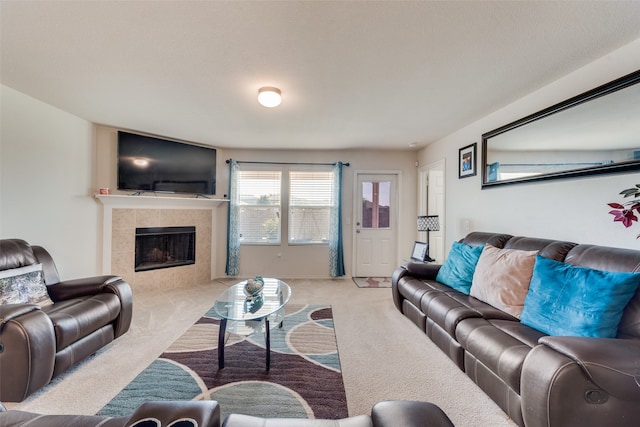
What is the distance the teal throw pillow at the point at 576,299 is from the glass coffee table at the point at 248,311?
1.83m

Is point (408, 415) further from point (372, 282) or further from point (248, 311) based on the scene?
point (372, 282)

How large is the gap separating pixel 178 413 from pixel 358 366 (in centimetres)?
148

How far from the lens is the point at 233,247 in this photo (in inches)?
175

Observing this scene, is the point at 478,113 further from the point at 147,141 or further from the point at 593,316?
the point at 147,141

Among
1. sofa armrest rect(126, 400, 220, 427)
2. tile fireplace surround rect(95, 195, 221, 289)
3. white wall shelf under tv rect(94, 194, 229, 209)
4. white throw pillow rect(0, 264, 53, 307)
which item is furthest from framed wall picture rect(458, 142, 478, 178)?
white throw pillow rect(0, 264, 53, 307)

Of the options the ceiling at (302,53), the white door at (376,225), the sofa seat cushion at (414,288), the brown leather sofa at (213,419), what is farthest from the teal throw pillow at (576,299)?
the white door at (376,225)

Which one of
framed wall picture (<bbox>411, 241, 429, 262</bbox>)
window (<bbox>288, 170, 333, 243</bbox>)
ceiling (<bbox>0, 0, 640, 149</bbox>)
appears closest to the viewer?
ceiling (<bbox>0, 0, 640, 149</bbox>)

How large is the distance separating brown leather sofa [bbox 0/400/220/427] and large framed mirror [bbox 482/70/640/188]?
2.75m

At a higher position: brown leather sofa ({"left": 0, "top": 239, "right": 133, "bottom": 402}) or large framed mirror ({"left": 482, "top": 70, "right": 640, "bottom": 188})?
large framed mirror ({"left": 482, "top": 70, "right": 640, "bottom": 188})

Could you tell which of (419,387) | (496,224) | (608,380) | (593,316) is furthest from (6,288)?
(496,224)

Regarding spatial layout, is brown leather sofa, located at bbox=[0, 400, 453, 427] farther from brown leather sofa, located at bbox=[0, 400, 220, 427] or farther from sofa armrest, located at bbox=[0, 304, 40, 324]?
sofa armrest, located at bbox=[0, 304, 40, 324]

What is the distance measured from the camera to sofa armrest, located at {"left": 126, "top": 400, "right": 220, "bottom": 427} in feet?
2.62

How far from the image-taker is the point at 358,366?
198cm

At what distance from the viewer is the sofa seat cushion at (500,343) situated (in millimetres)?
1354
